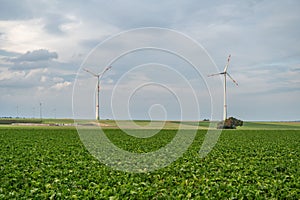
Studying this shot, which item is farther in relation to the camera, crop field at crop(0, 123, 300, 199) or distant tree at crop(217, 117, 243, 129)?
distant tree at crop(217, 117, 243, 129)

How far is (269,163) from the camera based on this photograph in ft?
77.4

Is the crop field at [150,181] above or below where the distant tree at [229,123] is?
below

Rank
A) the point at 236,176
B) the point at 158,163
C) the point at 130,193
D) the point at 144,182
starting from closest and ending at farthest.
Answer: the point at 130,193 → the point at 144,182 → the point at 236,176 → the point at 158,163

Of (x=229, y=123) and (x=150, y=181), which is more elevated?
(x=229, y=123)

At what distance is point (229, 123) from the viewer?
319 ft

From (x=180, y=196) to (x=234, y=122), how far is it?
3528 inches

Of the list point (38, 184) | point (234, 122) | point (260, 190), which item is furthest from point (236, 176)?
point (234, 122)

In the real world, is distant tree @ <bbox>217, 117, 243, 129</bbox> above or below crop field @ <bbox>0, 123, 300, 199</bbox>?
above

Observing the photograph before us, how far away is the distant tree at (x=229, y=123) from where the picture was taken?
3642 inches

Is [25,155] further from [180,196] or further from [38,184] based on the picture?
[180,196]

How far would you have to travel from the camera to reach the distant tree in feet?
303

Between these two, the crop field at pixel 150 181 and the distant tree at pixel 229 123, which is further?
the distant tree at pixel 229 123

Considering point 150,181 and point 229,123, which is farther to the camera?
point 229,123

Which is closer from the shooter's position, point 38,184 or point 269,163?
point 38,184
